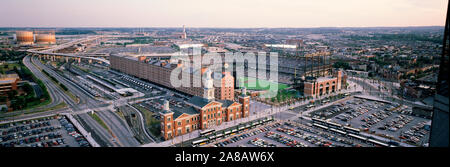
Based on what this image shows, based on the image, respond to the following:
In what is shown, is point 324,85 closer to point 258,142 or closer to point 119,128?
point 258,142

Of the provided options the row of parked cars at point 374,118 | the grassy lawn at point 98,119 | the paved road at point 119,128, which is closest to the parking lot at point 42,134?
the grassy lawn at point 98,119

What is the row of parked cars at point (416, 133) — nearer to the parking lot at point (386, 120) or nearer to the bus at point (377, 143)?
the parking lot at point (386, 120)

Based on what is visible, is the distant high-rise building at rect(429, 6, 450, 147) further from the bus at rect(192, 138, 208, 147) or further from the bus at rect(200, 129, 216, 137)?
the bus at rect(200, 129, 216, 137)

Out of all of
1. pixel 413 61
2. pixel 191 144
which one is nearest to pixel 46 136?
pixel 191 144

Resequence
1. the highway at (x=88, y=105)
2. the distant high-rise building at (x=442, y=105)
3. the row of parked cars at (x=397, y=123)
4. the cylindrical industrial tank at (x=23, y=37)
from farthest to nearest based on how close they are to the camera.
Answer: the cylindrical industrial tank at (x=23, y=37) < the row of parked cars at (x=397, y=123) < the highway at (x=88, y=105) < the distant high-rise building at (x=442, y=105)
